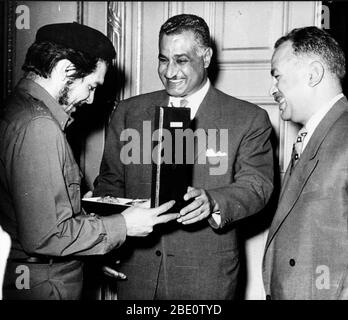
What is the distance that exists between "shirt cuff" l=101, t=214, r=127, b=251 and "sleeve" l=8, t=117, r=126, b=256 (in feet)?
0.44

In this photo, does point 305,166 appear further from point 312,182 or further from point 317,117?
point 317,117

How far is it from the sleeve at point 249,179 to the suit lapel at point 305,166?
282 millimetres

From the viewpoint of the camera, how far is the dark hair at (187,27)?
2.25 metres

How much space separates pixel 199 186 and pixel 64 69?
92cm

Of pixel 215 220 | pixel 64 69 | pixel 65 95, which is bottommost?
pixel 215 220

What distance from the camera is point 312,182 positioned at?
1688 millimetres

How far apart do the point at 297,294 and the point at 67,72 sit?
128 centimetres

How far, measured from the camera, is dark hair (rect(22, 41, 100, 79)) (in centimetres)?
167

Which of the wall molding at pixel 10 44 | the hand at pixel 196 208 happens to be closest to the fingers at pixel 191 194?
the hand at pixel 196 208

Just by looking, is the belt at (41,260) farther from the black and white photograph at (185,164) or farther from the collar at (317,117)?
the collar at (317,117)
